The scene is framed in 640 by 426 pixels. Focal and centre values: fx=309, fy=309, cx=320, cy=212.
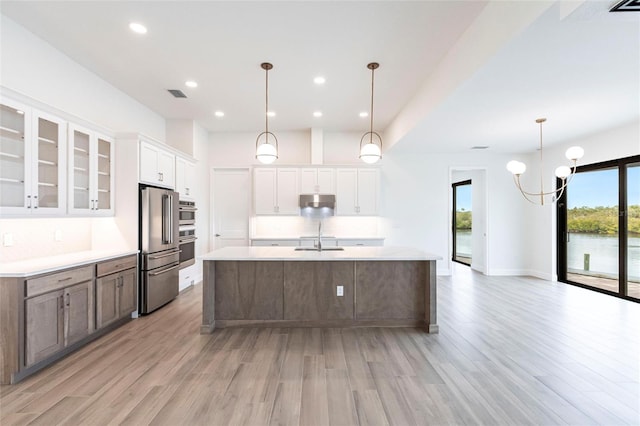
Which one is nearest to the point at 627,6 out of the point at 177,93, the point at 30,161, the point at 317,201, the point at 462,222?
the point at 30,161

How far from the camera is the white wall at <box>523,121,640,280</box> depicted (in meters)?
4.90

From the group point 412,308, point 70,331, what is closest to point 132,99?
point 70,331

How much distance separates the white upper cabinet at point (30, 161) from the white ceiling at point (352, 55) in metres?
1.00

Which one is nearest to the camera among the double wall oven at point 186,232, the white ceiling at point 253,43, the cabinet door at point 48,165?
the white ceiling at point 253,43

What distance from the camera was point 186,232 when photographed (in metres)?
5.41

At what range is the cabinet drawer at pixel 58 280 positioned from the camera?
2.59 metres

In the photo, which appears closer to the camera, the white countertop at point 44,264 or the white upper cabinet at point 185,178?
the white countertop at point 44,264

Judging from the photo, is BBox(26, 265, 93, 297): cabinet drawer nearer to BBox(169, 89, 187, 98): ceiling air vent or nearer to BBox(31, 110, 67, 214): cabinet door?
BBox(31, 110, 67, 214): cabinet door

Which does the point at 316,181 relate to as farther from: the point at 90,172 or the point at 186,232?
the point at 90,172

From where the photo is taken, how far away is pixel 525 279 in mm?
6344

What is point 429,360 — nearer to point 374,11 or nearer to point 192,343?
point 192,343

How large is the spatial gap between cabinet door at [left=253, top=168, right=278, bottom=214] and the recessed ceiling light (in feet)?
11.4

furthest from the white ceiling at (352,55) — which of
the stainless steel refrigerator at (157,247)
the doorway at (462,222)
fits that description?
the doorway at (462,222)

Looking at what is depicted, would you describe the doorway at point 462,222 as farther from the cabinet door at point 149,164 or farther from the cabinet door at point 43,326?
the cabinet door at point 43,326
